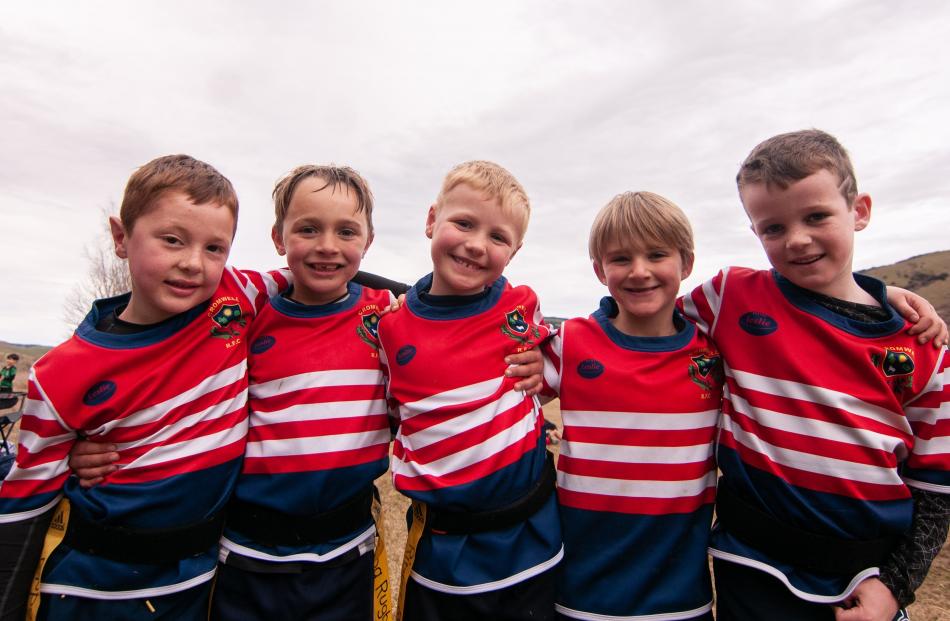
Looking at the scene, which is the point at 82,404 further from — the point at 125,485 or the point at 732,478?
the point at 732,478

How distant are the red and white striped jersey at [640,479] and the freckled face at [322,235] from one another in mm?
1116

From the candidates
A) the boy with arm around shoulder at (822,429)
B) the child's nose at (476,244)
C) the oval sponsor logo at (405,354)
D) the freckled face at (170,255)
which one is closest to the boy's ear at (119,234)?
the freckled face at (170,255)

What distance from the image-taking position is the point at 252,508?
6.53 feet

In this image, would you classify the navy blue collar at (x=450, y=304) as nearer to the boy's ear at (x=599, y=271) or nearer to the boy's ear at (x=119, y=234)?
the boy's ear at (x=599, y=271)

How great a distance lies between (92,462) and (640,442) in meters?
2.04

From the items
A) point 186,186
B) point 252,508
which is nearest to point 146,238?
point 186,186

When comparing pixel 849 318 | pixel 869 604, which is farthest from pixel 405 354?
pixel 869 604

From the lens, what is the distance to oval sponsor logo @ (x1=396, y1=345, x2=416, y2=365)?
2.04 metres

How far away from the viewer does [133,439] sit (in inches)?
73.5

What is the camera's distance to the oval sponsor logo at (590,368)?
82.2 inches

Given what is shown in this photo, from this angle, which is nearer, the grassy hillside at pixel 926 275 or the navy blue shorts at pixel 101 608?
the navy blue shorts at pixel 101 608

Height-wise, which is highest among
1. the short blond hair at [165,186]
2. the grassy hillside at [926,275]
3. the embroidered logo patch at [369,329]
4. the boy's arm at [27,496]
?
the grassy hillside at [926,275]

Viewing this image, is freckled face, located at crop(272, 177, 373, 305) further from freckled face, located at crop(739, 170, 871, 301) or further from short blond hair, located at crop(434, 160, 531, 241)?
freckled face, located at crop(739, 170, 871, 301)

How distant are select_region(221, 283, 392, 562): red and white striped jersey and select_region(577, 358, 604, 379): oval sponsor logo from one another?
2.81ft
